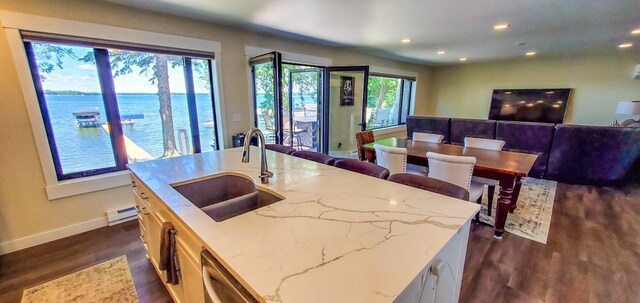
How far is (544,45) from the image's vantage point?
447 cm

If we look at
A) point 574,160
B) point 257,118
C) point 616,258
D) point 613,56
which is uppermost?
point 613,56

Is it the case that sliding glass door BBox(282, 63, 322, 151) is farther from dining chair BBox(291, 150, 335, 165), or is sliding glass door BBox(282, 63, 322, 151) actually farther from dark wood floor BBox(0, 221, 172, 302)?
dark wood floor BBox(0, 221, 172, 302)

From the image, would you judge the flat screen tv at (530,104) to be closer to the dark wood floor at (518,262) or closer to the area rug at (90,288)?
the dark wood floor at (518,262)

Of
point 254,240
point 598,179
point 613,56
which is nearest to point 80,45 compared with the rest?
point 254,240

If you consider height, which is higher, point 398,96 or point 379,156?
point 398,96

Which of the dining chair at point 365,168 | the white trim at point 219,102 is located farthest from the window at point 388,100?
the dining chair at point 365,168

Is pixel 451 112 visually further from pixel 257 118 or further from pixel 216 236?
pixel 216 236

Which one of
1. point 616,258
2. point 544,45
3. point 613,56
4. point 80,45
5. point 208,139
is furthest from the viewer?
point 613,56

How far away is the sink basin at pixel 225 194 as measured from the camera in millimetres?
1439

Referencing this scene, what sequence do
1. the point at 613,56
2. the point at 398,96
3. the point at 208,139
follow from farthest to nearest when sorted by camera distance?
the point at 398,96, the point at 613,56, the point at 208,139

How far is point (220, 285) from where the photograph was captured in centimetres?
87

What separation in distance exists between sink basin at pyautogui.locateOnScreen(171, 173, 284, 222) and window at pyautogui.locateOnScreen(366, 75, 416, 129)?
417cm

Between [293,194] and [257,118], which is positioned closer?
[293,194]

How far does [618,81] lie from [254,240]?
324 inches
